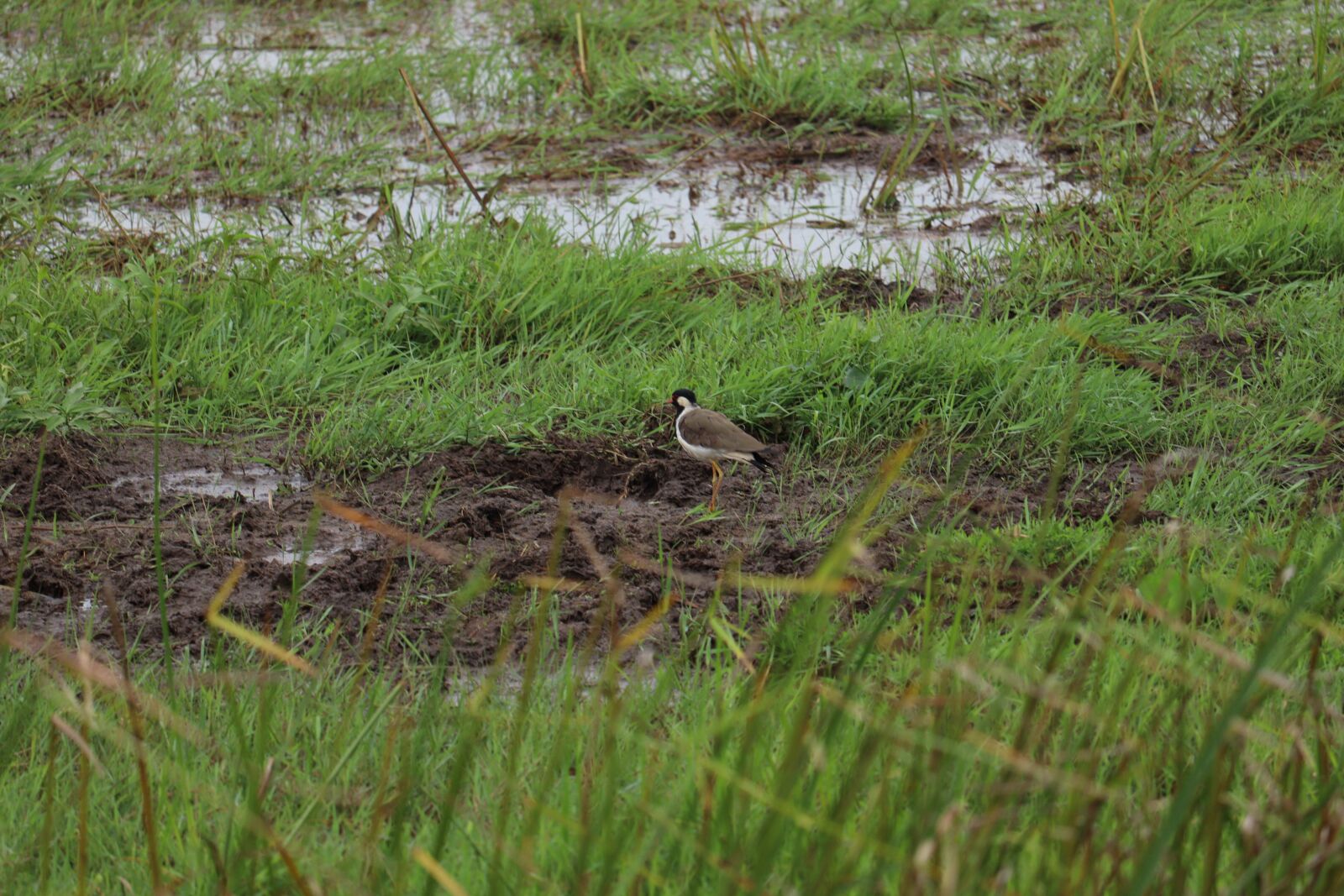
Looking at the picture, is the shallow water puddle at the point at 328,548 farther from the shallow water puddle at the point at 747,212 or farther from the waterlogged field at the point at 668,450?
the shallow water puddle at the point at 747,212

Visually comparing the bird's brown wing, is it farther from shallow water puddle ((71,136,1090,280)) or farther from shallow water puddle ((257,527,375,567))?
shallow water puddle ((71,136,1090,280))

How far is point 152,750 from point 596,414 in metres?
2.02

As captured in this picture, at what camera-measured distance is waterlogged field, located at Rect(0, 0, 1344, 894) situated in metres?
2.14

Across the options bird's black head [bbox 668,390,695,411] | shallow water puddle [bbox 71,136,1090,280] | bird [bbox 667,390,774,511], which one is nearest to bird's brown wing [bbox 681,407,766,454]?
bird [bbox 667,390,774,511]

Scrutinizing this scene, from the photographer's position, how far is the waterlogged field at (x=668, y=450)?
84.2 inches

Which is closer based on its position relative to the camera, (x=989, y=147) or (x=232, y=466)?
(x=232, y=466)

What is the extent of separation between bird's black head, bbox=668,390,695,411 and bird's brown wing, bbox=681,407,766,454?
170 millimetres

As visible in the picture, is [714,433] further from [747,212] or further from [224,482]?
[747,212]

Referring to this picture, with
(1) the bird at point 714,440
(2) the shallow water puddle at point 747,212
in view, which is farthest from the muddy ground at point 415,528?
(2) the shallow water puddle at point 747,212

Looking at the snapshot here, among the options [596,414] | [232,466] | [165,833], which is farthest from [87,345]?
[165,833]

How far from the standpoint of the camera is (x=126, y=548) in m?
3.78

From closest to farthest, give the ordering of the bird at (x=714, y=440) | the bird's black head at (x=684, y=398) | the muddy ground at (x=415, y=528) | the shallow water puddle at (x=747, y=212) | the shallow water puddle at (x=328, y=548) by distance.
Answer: the muddy ground at (x=415, y=528) → the shallow water puddle at (x=328, y=548) → the bird at (x=714, y=440) → the bird's black head at (x=684, y=398) → the shallow water puddle at (x=747, y=212)

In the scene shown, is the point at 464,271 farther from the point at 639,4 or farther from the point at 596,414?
the point at 639,4

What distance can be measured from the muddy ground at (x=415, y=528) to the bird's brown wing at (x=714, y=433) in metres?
0.18
